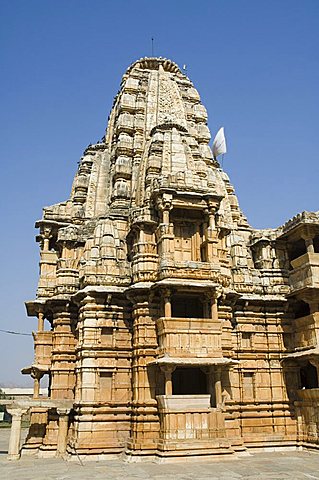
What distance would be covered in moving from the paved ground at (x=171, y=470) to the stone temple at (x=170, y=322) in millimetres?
978

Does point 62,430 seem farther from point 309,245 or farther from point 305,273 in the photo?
point 309,245

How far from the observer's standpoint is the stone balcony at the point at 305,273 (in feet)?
85.3

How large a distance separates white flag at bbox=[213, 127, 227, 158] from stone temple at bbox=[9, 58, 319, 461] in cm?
610

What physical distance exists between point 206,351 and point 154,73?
22.6 meters

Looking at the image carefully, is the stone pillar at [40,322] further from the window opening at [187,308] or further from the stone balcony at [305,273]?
the stone balcony at [305,273]

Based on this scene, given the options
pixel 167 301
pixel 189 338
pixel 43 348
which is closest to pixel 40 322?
pixel 43 348

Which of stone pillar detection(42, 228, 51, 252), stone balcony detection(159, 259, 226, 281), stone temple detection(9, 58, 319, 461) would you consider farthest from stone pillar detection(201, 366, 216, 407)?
stone pillar detection(42, 228, 51, 252)

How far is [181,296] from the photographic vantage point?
24.9 metres

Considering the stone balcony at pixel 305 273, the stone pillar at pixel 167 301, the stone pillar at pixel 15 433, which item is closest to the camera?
the stone pillar at pixel 167 301

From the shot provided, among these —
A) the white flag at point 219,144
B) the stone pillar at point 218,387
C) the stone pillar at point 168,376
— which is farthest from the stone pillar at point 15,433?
the white flag at point 219,144

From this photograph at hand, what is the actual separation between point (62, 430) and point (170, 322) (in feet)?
25.6

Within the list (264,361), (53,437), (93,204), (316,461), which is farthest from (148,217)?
(316,461)

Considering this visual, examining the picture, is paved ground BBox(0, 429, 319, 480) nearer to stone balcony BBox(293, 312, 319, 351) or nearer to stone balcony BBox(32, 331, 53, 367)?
stone balcony BBox(293, 312, 319, 351)

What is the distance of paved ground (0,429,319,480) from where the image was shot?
18.0 meters
